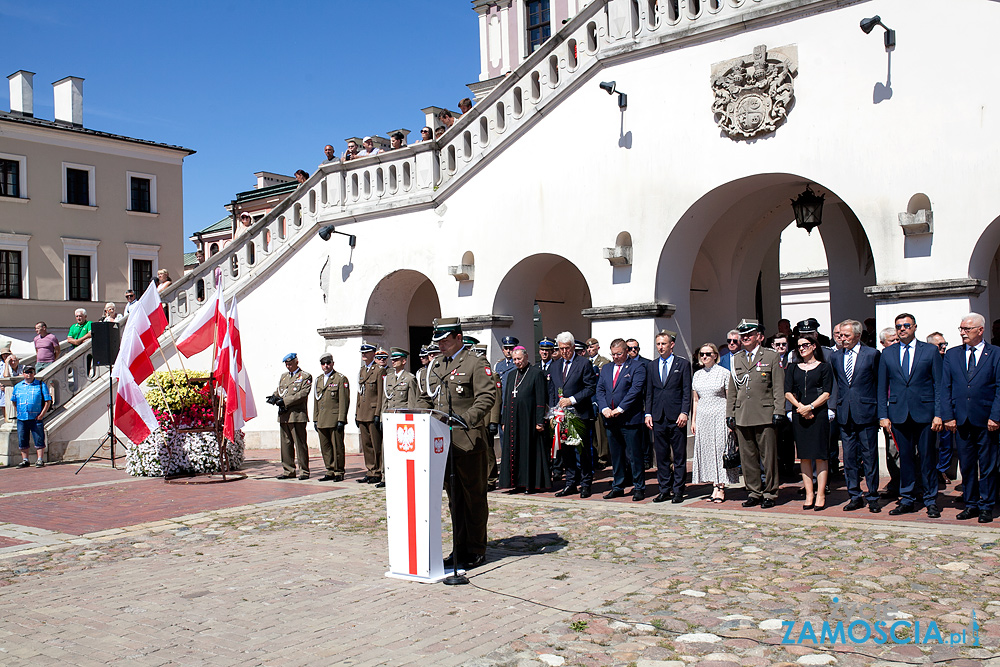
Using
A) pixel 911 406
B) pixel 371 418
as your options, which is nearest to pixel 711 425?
pixel 911 406

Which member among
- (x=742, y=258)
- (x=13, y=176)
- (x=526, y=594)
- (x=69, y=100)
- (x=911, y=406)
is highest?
(x=69, y=100)

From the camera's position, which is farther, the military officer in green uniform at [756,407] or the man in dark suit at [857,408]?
the military officer in green uniform at [756,407]

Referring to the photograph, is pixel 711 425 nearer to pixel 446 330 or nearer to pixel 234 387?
pixel 446 330

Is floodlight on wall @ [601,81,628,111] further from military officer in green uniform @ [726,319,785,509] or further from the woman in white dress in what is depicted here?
military officer in green uniform @ [726,319,785,509]

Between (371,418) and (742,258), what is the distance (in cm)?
722

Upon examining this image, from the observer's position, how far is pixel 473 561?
24.0ft

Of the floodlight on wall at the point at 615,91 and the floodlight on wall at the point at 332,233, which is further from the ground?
the floodlight on wall at the point at 615,91

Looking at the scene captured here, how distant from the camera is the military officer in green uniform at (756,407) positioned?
31.4 feet

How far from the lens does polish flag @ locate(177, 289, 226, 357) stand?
14484 mm

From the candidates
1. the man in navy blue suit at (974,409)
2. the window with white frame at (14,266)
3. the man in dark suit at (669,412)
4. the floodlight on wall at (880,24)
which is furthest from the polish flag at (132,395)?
the window with white frame at (14,266)

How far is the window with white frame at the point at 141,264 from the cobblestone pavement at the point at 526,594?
27965mm

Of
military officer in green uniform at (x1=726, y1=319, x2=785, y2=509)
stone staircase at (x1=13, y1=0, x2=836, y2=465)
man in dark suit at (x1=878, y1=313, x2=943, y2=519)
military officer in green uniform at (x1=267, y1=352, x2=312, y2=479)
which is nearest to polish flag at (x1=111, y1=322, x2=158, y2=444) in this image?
stone staircase at (x1=13, y1=0, x2=836, y2=465)

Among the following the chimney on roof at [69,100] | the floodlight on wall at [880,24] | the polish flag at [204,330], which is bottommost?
the polish flag at [204,330]

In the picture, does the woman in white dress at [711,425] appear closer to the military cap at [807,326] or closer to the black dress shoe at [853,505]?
the military cap at [807,326]
